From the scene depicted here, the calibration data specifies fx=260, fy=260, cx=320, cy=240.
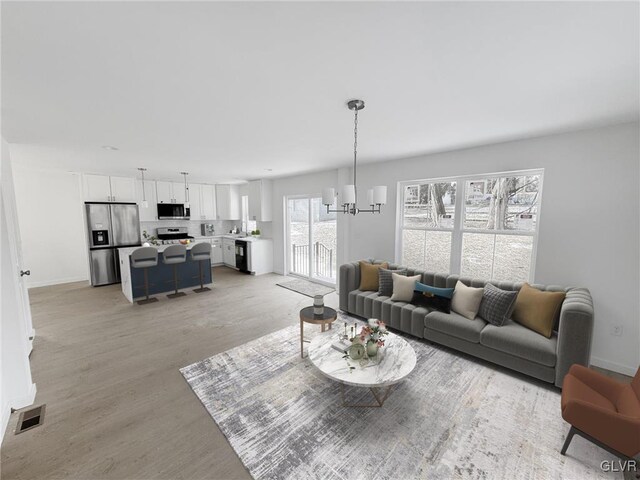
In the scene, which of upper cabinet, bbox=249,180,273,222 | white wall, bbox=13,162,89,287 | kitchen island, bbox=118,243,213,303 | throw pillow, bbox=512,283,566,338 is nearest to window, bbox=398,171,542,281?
throw pillow, bbox=512,283,566,338

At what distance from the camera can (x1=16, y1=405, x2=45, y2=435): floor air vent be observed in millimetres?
2102

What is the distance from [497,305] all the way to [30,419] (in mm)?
4582

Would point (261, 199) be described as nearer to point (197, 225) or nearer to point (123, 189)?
point (197, 225)

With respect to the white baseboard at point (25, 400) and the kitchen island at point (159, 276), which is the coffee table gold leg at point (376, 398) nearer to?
the white baseboard at point (25, 400)

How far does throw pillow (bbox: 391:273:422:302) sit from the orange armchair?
176cm

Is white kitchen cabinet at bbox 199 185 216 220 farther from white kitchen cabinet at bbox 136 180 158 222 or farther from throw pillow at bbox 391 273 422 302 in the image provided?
throw pillow at bbox 391 273 422 302

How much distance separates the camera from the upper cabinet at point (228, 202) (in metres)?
8.07

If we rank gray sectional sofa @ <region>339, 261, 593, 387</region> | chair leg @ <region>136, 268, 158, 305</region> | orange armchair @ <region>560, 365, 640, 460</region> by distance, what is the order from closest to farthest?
1. orange armchair @ <region>560, 365, 640, 460</region>
2. gray sectional sofa @ <region>339, 261, 593, 387</region>
3. chair leg @ <region>136, 268, 158, 305</region>

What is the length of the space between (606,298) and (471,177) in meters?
2.01

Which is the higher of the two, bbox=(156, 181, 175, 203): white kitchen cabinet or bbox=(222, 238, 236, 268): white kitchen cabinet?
bbox=(156, 181, 175, 203): white kitchen cabinet

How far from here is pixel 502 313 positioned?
2.93 metres

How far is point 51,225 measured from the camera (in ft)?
19.1

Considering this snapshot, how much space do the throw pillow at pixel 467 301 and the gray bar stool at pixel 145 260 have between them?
5156 millimetres

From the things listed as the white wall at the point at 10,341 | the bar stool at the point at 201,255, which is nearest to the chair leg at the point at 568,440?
the white wall at the point at 10,341
